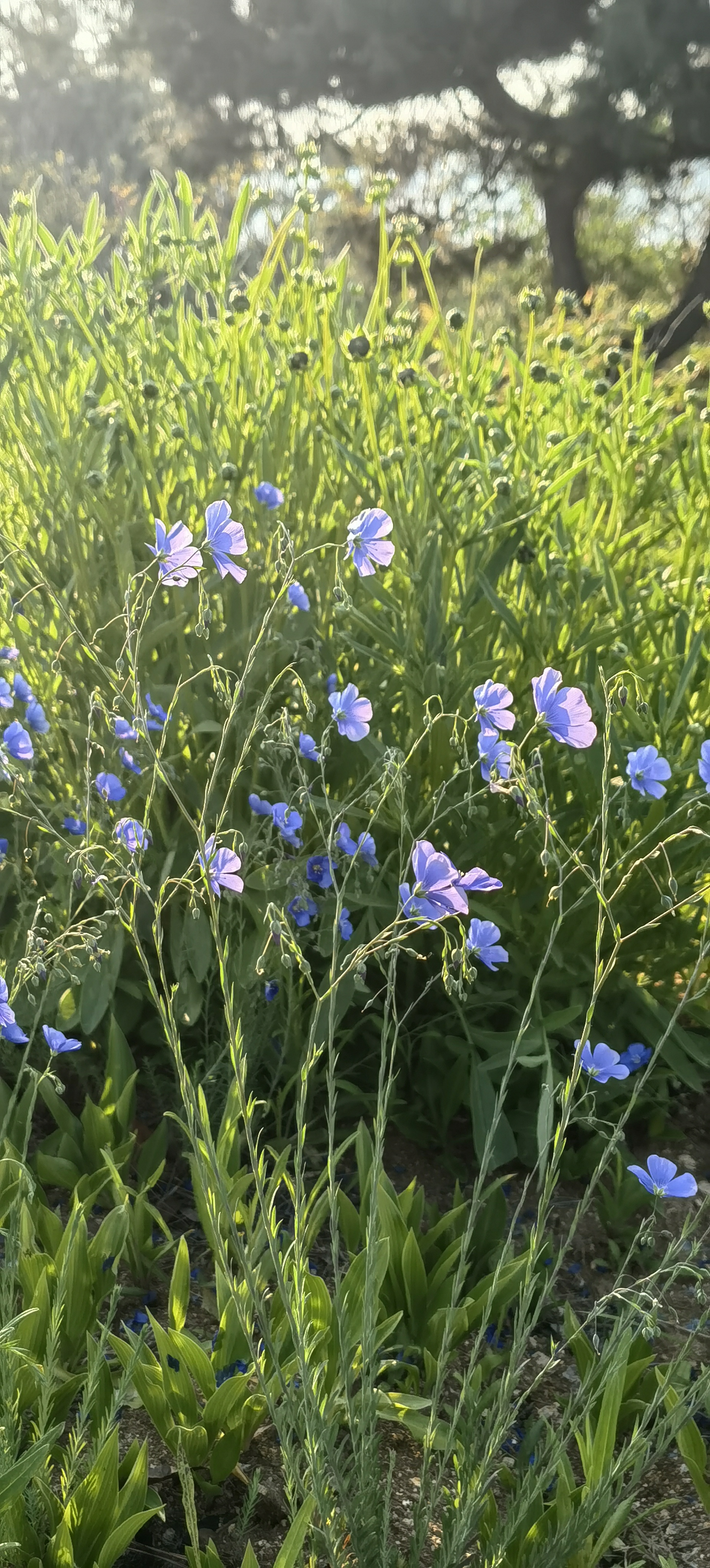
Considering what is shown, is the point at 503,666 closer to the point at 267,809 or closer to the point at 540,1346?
the point at 267,809

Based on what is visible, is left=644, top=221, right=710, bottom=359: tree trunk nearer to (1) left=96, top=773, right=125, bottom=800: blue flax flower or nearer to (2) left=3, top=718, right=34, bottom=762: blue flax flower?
(1) left=96, top=773, right=125, bottom=800: blue flax flower

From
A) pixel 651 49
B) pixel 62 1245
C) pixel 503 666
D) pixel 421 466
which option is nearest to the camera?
pixel 62 1245

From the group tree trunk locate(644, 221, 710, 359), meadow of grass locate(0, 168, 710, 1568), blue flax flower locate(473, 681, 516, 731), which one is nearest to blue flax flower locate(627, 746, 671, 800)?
meadow of grass locate(0, 168, 710, 1568)

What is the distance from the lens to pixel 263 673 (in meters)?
2.10

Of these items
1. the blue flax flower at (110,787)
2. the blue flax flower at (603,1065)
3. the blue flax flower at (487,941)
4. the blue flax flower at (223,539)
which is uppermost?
the blue flax flower at (223,539)

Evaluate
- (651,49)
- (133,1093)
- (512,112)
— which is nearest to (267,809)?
(133,1093)

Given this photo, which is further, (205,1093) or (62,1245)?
(205,1093)

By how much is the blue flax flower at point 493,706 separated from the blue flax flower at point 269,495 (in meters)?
0.78

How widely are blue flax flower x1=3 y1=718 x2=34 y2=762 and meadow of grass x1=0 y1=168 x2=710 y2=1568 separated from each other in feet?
0.18

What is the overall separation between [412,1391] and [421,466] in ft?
4.62

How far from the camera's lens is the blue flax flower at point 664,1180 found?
3.89 ft

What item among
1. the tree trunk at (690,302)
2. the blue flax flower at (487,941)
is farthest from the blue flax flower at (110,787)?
the tree trunk at (690,302)

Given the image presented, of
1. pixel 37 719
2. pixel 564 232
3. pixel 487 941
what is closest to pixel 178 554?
pixel 487 941

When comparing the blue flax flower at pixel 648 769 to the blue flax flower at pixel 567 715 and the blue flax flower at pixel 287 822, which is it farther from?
the blue flax flower at pixel 287 822
